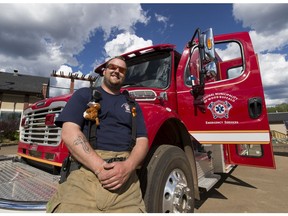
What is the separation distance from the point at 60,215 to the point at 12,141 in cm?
1651

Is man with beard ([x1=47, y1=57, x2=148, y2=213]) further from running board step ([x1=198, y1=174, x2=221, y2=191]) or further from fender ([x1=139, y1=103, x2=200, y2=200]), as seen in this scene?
running board step ([x1=198, y1=174, x2=221, y2=191])

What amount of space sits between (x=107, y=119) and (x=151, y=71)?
1.92m

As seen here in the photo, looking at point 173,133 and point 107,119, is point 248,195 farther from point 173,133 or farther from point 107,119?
point 107,119

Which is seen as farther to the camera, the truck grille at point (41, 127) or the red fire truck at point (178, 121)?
the truck grille at point (41, 127)

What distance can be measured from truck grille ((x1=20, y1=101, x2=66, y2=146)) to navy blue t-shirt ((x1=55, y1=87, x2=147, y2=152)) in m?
0.86

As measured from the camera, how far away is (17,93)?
23141 mm

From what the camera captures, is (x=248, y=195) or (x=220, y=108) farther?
(x=248, y=195)

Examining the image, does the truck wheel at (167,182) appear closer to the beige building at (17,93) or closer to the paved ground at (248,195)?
the paved ground at (248,195)

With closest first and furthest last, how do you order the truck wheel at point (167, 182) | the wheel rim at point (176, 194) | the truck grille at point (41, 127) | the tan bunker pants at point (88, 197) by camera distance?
1. the tan bunker pants at point (88, 197)
2. the truck wheel at point (167, 182)
3. the wheel rim at point (176, 194)
4. the truck grille at point (41, 127)

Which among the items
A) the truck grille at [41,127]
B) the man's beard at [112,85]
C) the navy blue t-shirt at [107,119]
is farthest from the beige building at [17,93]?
the navy blue t-shirt at [107,119]

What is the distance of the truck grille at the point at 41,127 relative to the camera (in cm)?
261

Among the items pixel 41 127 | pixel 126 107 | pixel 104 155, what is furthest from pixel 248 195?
pixel 41 127

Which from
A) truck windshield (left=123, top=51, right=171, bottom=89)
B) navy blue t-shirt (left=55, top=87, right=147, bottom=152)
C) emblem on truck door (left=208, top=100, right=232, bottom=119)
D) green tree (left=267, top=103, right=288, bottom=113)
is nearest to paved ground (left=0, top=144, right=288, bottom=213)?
emblem on truck door (left=208, top=100, right=232, bottom=119)

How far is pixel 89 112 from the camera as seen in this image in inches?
68.8
